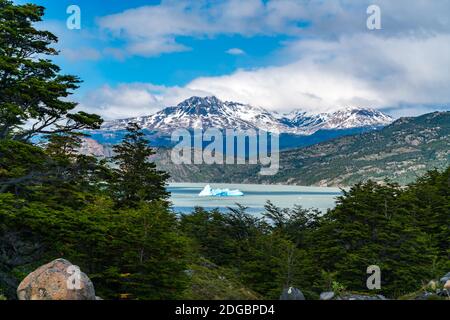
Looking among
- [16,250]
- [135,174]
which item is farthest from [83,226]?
[135,174]

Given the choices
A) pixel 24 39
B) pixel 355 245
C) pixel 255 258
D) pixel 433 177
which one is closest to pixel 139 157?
pixel 255 258

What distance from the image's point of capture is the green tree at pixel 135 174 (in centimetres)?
3149

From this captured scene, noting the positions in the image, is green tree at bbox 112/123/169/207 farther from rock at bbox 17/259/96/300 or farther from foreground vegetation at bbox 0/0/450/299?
rock at bbox 17/259/96/300

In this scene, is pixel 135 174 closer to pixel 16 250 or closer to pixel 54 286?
pixel 16 250

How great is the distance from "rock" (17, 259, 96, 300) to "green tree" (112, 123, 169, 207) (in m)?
17.1

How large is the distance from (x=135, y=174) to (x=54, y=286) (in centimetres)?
2026

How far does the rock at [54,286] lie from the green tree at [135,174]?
17.1m

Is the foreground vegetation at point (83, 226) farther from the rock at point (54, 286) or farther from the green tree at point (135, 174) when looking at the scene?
the rock at point (54, 286)

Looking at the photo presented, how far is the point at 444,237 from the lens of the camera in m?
35.8

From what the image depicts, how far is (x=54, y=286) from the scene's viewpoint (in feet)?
42.1

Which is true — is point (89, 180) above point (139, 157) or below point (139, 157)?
below

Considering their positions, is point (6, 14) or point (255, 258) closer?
point (6, 14)
